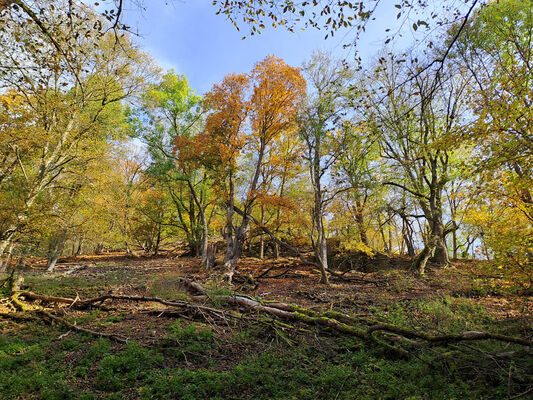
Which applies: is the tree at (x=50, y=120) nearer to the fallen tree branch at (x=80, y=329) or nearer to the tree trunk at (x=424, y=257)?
the fallen tree branch at (x=80, y=329)

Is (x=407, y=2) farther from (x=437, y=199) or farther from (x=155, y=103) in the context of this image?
(x=155, y=103)

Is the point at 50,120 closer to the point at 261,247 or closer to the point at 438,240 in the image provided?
the point at 261,247

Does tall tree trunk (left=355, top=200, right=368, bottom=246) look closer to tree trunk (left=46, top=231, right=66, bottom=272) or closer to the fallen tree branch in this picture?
the fallen tree branch

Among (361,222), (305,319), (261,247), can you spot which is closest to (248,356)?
(305,319)

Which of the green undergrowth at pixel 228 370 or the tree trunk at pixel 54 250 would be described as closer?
the green undergrowth at pixel 228 370

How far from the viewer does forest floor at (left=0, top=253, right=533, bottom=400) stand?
384 cm

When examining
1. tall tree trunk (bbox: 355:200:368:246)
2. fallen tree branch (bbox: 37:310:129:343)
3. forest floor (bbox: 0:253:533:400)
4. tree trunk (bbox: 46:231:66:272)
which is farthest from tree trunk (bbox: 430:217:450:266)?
tree trunk (bbox: 46:231:66:272)

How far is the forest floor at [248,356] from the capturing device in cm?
384

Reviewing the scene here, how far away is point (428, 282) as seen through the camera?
454 inches

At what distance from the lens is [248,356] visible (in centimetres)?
502

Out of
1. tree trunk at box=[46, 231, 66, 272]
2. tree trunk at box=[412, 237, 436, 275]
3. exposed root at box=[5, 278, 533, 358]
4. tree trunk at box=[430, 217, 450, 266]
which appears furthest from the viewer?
tree trunk at box=[46, 231, 66, 272]

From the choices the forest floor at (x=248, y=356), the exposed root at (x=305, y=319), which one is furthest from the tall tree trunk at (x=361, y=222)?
the exposed root at (x=305, y=319)

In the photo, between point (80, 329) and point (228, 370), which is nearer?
point (228, 370)

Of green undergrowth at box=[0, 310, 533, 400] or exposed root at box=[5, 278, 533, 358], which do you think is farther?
exposed root at box=[5, 278, 533, 358]
